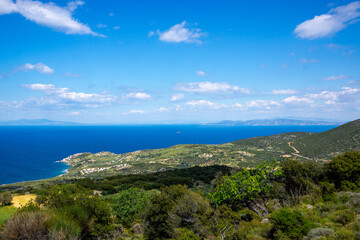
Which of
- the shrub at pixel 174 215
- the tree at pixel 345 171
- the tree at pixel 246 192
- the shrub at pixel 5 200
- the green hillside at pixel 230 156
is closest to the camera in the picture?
the shrub at pixel 174 215

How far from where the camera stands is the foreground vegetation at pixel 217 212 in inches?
381

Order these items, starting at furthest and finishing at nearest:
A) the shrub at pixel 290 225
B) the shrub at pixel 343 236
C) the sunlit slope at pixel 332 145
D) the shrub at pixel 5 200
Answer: the sunlit slope at pixel 332 145
the shrub at pixel 5 200
the shrub at pixel 290 225
the shrub at pixel 343 236

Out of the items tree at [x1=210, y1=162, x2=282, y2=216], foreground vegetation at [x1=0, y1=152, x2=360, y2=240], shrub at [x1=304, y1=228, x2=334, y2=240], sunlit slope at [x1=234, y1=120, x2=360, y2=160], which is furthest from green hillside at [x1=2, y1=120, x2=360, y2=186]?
shrub at [x1=304, y1=228, x2=334, y2=240]

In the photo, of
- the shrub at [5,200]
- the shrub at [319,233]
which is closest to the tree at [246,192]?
the shrub at [319,233]

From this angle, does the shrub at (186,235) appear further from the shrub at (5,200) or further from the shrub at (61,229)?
the shrub at (5,200)

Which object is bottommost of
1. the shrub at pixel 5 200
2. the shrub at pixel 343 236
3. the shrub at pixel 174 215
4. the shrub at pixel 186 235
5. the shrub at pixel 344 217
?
the shrub at pixel 5 200

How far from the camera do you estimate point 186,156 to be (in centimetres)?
13838

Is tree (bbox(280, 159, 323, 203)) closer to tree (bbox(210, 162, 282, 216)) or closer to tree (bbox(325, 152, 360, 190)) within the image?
tree (bbox(325, 152, 360, 190))

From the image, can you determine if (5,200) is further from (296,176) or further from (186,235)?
(296,176)

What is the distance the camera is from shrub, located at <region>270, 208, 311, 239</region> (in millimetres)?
12500

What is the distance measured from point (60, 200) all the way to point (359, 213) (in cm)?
2149

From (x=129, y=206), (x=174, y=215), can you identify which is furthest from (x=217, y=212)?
(x=129, y=206)

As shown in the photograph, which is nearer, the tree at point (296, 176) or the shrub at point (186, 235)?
the shrub at point (186, 235)

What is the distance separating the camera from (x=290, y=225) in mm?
12648
